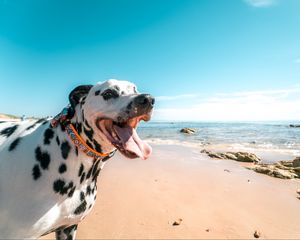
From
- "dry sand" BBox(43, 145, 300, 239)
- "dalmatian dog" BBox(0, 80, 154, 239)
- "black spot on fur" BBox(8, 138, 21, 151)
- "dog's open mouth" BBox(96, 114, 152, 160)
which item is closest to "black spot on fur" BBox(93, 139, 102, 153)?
"dalmatian dog" BBox(0, 80, 154, 239)

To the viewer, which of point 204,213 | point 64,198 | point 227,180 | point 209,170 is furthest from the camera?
point 209,170

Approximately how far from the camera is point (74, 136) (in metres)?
2.10

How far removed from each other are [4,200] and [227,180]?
19.0ft

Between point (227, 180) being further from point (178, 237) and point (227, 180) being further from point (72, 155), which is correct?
point (72, 155)

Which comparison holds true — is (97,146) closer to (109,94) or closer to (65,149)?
(65,149)

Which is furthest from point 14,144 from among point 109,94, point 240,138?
point 240,138

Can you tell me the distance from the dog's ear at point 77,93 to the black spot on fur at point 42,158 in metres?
0.55

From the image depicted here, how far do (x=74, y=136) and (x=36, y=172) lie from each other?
0.47m

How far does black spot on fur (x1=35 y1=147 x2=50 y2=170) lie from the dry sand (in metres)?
1.93

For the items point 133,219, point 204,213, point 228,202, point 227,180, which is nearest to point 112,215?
point 133,219

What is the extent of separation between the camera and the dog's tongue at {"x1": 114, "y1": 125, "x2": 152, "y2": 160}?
2.10 metres

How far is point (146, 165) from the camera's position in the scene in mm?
7988

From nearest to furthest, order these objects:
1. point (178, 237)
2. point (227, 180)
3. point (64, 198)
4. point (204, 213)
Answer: point (64, 198) < point (178, 237) < point (204, 213) < point (227, 180)

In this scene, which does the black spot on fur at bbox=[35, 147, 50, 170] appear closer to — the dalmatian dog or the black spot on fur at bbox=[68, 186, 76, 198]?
the dalmatian dog
